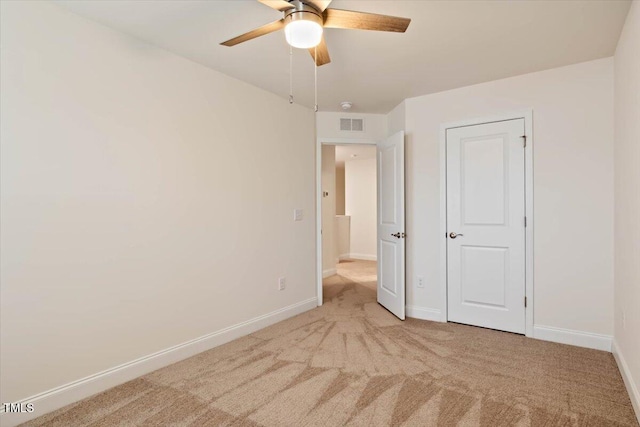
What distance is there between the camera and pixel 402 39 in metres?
2.53

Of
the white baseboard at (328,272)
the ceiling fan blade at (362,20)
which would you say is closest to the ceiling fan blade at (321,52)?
the ceiling fan blade at (362,20)

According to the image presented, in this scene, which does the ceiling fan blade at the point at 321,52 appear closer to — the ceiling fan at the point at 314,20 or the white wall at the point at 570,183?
the ceiling fan at the point at 314,20

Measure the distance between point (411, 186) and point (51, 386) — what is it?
3513mm

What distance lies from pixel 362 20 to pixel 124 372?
272 centimetres

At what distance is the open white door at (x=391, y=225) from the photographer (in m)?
3.82

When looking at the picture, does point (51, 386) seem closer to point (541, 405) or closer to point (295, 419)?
point (295, 419)

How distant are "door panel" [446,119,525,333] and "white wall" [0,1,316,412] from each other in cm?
200

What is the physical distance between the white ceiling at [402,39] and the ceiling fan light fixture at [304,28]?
0.43m

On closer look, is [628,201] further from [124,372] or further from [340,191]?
[340,191]

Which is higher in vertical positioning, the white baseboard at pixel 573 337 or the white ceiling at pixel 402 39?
the white ceiling at pixel 402 39

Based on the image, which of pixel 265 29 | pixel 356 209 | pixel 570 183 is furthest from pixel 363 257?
pixel 265 29

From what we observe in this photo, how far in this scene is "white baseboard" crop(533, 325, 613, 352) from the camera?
9.55ft

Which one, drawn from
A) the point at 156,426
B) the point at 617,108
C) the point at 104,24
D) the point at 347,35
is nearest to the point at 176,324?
the point at 156,426

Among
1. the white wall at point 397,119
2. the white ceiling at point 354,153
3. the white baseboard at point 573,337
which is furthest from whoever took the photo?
the white ceiling at point 354,153
